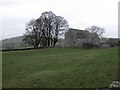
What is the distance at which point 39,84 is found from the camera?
7715 millimetres

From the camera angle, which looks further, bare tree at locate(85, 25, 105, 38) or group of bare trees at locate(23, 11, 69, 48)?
bare tree at locate(85, 25, 105, 38)

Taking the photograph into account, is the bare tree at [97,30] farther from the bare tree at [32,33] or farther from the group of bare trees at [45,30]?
the bare tree at [32,33]

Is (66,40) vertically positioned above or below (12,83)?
above

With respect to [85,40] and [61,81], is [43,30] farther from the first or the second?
[61,81]

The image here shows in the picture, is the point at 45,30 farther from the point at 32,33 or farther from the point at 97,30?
the point at 97,30

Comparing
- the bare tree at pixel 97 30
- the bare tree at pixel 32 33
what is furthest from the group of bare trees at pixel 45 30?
the bare tree at pixel 97 30

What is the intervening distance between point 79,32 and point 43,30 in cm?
1223

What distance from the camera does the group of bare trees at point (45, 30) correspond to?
139ft

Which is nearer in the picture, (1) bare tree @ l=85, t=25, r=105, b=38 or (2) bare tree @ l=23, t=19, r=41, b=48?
(2) bare tree @ l=23, t=19, r=41, b=48

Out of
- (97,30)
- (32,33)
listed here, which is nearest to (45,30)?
(32,33)

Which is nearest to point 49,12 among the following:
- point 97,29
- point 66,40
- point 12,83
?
Result: point 66,40

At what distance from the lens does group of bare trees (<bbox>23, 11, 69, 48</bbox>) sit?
42347 millimetres

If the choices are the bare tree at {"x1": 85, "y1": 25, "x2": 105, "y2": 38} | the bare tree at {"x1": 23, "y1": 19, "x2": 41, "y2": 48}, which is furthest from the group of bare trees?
the bare tree at {"x1": 85, "y1": 25, "x2": 105, "y2": 38}

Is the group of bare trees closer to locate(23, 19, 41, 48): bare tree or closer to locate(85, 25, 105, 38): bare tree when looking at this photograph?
locate(23, 19, 41, 48): bare tree
